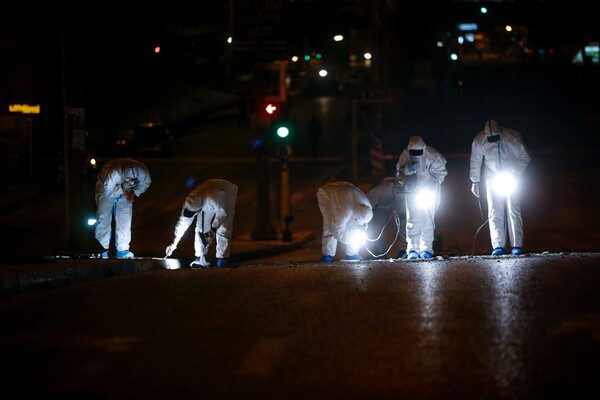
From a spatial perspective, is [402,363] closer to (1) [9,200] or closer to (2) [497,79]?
(1) [9,200]

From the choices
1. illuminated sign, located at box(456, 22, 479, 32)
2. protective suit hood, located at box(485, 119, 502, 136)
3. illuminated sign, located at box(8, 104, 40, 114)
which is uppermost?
illuminated sign, located at box(456, 22, 479, 32)

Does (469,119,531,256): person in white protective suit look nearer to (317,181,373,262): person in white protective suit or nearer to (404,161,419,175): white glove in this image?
(404,161,419,175): white glove

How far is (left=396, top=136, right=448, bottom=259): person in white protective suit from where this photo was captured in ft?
48.0

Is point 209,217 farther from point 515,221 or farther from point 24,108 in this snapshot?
point 24,108

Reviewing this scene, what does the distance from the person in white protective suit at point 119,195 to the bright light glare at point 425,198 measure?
4.71 m

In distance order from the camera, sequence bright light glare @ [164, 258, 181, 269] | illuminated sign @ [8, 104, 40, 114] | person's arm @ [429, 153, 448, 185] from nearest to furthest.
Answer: person's arm @ [429, 153, 448, 185]
bright light glare @ [164, 258, 181, 269]
illuminated sign @ [8, 104, 40, 114]

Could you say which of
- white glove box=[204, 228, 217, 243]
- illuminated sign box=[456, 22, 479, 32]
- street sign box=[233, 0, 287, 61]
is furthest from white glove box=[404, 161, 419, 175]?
illuminated sign box=[456, 22, 479, 32]

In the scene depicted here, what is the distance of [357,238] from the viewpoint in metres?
15.0

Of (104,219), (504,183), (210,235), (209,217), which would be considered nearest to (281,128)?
(104,219)

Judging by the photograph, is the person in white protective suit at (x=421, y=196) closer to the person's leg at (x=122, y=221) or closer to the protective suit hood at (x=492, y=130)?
the protective suit hood at (x=492, y=130)

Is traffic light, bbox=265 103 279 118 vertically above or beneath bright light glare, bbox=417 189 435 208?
above

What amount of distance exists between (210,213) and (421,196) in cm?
340

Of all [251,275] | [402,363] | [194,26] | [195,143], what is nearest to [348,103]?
[194,26]

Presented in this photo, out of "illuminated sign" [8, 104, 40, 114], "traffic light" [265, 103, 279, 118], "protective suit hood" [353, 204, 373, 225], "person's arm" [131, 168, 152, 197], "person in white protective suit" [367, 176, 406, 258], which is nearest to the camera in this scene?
"protective suit hood" [353, 204, 373, 225]
